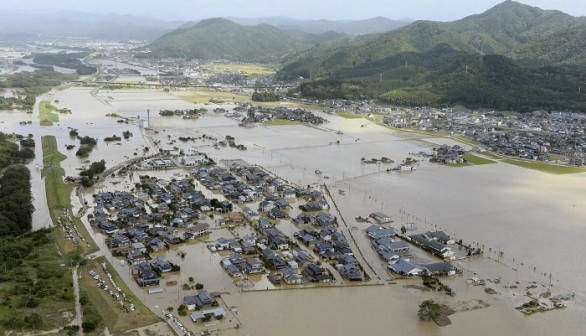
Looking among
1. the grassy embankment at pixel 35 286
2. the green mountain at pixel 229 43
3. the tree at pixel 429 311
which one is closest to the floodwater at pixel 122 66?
the green mountain at pixel 229 43

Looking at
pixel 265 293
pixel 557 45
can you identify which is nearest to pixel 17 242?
pixel 265 293

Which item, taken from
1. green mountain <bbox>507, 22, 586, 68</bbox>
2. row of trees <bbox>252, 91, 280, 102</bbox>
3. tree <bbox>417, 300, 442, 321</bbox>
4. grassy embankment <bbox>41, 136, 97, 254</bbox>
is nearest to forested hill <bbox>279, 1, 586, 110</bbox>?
green mountain <bbox>507, 22, 586, 68</bbox>

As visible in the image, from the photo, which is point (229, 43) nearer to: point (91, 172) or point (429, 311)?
point (91, 172)

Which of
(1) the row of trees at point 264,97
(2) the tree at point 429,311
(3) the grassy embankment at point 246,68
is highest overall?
(3) the grassy embankment at point 246,68

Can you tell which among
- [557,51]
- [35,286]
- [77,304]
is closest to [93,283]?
[77,304]

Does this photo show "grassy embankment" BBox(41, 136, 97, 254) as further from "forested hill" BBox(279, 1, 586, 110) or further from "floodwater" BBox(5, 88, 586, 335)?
"forested hill" BBox(279, 1, 586, 110)

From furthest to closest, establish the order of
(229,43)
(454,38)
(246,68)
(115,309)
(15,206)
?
(229,43) → (246,68) → (454,38) → (15,206) → (115,309)

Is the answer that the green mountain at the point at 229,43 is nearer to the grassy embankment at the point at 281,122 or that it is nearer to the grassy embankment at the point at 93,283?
the grassy embankment at the point at 281,122
